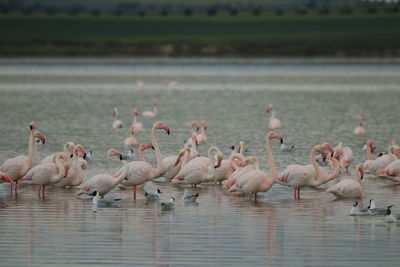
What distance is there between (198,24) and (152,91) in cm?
8149

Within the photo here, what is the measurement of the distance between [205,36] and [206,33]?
19.7ft

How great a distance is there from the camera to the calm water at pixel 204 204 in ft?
44.3

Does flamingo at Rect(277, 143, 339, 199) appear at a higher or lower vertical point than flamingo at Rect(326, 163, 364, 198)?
higher

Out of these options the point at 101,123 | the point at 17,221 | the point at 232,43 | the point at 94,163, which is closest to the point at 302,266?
the point at 17,221

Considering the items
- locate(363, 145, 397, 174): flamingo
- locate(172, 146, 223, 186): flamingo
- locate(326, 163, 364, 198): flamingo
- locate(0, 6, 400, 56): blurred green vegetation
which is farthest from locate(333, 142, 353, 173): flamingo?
locate(0, 6, 400, 56): blurred green vegetation

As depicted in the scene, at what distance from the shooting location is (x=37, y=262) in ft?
42.4

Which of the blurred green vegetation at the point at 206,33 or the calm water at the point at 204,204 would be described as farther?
the blurred green vegetation at the point at 206,33

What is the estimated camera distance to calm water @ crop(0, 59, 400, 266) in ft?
44.3

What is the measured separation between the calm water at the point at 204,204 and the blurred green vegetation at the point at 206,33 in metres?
58.9

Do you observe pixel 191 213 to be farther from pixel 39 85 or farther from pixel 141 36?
pixel 141 36

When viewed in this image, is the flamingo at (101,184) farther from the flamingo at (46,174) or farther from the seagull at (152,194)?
the flamingo at (46,174)

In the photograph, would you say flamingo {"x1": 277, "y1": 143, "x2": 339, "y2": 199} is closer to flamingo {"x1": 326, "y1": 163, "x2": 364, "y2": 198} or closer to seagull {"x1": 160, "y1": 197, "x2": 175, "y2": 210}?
flamingo {"x1": 326, "y1": 163, "x2": 364, "y2": 198}

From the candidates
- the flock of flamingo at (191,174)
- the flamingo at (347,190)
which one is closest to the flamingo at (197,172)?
the flock of flamingo at (191,174)

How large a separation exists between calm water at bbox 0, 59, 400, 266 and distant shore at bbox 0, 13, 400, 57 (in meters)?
58.9
